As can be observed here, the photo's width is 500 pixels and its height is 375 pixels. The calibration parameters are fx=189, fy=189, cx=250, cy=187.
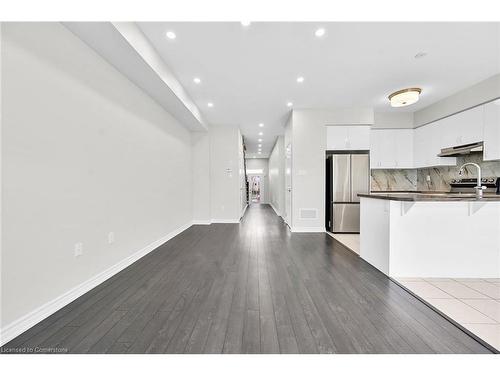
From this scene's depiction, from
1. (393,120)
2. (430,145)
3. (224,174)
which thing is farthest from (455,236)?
(224,174)

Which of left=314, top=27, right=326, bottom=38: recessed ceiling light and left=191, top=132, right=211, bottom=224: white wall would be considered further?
left=191, top=132, right=211, bottom=224: white wall

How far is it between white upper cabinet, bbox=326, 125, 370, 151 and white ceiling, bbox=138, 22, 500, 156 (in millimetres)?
589

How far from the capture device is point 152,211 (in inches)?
132

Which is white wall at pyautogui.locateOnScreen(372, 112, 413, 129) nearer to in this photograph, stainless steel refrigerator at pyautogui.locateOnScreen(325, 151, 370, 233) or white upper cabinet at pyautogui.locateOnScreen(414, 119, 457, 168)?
white upper cabinet at pyautogui.locateOnScreen(414, 119, 457, 168)

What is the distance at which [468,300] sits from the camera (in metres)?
1.82

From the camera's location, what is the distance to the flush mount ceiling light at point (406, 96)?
3.33 metres

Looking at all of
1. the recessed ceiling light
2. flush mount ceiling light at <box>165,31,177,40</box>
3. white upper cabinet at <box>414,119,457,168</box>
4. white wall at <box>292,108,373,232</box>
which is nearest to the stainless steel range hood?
white upper cabinet at <box>414,119,457,168</box>

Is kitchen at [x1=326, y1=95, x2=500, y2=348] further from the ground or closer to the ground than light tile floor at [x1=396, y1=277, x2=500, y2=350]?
further from the ground

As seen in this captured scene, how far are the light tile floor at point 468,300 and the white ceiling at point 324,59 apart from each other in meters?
2.93

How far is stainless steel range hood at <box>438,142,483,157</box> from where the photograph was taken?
3.44 metres

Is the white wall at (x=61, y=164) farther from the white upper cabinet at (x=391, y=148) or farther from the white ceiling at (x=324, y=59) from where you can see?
the white upper cabinet at (x=391, y=148)

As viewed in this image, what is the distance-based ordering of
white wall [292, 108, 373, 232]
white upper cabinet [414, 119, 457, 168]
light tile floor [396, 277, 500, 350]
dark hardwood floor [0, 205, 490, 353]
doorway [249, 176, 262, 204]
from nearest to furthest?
dark hardwood floor [0, 205, 490, 353], light tile floor [396, 277, 500, 350], white upper cabinet [414, 119, 457, 168], white wall [292, 108, 373, 232], doorway [249, 176, 262, 204]

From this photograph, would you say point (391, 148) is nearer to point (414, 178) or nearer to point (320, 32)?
point (414, 178)
